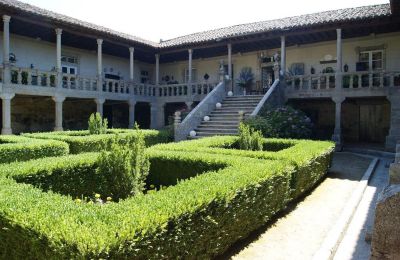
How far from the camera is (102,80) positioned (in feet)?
61.7

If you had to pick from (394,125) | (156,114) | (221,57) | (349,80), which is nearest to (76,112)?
(156,114)

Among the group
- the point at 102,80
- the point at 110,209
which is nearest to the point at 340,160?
the point at 110,209

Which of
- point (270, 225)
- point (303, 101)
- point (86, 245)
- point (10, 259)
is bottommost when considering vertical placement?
point (270, 225)

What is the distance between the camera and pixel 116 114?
78.3ft

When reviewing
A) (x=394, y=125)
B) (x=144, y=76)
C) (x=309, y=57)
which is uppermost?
(x=309, y=57)

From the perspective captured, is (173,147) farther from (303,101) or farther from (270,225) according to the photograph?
(303,101)

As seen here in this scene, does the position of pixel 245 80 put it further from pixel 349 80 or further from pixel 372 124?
pixel 372 124

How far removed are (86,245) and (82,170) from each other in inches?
145

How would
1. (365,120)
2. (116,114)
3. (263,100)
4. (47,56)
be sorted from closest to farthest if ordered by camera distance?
(263,100)
(365,120)
(47,56)
(116,114)

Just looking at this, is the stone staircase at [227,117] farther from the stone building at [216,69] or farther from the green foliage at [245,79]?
the green foliage at [245,79]

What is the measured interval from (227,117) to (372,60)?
873 cm

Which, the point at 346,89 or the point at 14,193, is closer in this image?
the point at 14,193

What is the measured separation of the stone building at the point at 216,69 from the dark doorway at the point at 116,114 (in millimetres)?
73

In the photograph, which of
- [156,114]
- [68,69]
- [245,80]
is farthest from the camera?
[156,114]
